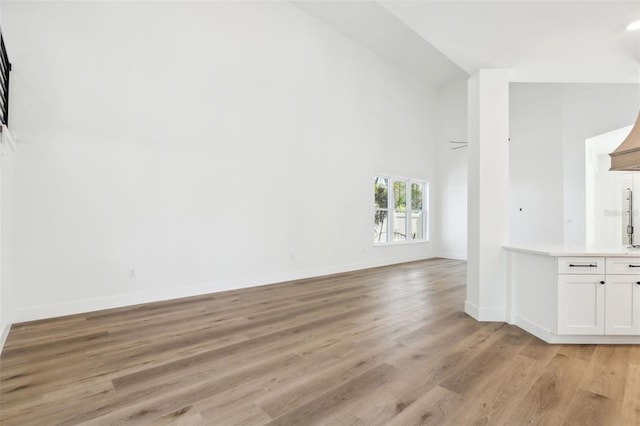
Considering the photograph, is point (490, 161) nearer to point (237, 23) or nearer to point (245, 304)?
point (245, 304)

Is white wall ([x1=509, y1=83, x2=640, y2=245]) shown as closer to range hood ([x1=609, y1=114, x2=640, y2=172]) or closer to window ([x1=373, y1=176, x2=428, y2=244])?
window ([x1=373, y1=176, x2=428, y2=244])

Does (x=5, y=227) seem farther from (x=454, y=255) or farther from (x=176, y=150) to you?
(x=454, y=255)

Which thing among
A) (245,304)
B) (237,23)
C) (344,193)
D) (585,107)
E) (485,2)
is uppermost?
(237,23)

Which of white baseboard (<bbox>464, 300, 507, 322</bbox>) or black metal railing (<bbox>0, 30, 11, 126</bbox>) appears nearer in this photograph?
black metal railing (<bbox>0, 30, 11, 126</bbox>)

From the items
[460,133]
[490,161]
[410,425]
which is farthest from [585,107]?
[410,425]

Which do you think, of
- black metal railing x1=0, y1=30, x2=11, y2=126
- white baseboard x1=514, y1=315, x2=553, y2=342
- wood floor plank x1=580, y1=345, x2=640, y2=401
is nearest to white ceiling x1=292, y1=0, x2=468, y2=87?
black metal railing x1=0, y1=30, x2=11, y2=126

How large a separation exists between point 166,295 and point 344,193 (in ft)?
12.4

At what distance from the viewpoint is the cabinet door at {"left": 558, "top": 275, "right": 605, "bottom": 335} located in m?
2.72

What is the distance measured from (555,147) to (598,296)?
5.45 m

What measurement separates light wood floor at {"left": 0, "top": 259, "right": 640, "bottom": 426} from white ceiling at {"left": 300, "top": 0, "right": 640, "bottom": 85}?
2.76 meters

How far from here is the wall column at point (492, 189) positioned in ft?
11.0

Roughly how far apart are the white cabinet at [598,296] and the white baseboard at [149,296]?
3835 millimetres

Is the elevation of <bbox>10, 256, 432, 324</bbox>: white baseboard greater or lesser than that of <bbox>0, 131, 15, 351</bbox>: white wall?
lesser

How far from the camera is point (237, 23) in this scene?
4.84m
